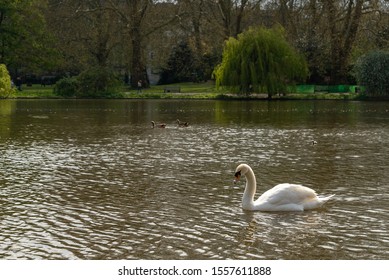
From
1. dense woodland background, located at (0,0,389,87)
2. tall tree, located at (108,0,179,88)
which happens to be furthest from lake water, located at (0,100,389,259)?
tall tree, located at (108,0,179,88)

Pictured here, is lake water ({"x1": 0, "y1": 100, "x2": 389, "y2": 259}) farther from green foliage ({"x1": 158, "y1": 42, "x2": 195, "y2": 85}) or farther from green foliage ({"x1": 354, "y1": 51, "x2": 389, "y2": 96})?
green foliage ({"x1": 158, "y1": 42, "x2": 195, "y2": 85})

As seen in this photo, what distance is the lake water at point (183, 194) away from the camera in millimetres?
10438

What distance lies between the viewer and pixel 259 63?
59156 mm

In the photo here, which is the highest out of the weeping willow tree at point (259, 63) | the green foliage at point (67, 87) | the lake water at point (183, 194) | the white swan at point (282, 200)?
the weeping willow tree at point (259, 63)

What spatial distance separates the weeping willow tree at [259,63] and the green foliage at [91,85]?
47.3ft

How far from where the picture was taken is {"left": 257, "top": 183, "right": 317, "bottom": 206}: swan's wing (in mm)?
12812

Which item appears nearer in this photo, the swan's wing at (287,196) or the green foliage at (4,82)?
the swan's wing at (287,196)

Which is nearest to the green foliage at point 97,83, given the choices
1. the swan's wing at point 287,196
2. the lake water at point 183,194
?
the lake water at point 183,194

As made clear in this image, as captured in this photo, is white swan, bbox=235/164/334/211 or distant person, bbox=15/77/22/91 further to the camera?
distant person, bbox=15/77/22/91

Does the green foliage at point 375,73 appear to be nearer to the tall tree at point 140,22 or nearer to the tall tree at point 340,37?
the tall tree at point 340,37

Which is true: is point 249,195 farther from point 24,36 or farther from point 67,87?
point 24,36

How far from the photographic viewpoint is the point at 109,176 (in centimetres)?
1714

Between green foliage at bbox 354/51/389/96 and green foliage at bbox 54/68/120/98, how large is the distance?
24523mm
